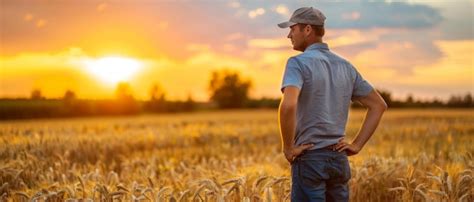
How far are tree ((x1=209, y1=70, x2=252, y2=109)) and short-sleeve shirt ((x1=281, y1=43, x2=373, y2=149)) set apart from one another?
228ft

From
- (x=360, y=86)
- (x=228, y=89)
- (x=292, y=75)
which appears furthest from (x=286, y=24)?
(x=228, y=89)

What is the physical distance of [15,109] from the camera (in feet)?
155

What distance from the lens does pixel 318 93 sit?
16.4 feet

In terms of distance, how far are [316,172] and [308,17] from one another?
4.05ft

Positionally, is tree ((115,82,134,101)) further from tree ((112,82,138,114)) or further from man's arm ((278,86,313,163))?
man's arm ((278,86,313,163))

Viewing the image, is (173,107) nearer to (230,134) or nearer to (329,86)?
(230,134)

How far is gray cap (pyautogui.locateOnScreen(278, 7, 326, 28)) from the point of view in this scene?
502 centimetres

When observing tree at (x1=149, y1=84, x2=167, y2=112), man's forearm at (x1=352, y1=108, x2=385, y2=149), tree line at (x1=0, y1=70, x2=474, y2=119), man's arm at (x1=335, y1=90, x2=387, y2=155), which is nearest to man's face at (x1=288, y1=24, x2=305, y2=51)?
man's arm at (x1=335, y1=90, x2=387, y2=155)

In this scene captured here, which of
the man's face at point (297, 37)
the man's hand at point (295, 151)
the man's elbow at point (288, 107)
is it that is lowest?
the man's hand at point (295, 151)

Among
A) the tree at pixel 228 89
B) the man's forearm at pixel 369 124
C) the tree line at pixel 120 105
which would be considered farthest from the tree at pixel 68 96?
the man's forearm at pixel 369 124

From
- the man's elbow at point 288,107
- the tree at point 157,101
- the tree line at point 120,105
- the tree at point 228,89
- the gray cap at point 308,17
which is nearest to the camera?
the man's elbow at point 288,107

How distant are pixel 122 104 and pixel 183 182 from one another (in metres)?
48.8

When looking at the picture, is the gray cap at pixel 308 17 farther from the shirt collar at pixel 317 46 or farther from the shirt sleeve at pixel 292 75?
the shirt sleeve at pixel 292 75

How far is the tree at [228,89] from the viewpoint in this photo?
248 ft
